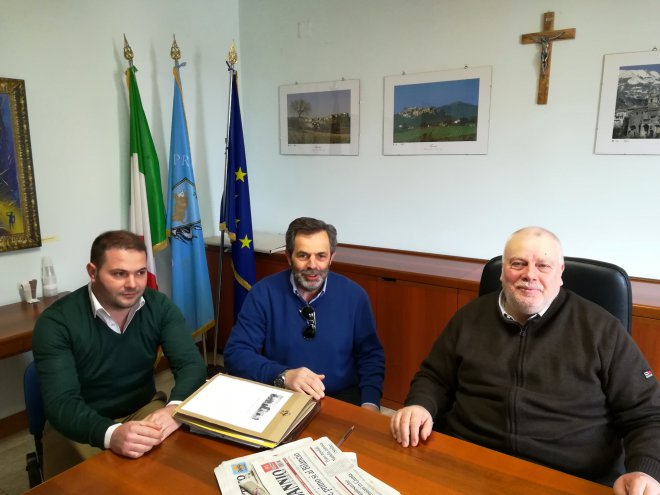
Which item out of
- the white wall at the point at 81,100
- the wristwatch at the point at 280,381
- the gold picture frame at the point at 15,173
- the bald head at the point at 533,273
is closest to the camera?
the bald head at the point at 533,273

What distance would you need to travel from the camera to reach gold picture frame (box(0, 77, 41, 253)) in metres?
2.33

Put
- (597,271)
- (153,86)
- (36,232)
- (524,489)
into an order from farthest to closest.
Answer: (153,86), (36,232), (597,271), (524,489)

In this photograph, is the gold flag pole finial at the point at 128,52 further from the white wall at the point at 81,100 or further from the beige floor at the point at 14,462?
the beige floor at the point at 14,462

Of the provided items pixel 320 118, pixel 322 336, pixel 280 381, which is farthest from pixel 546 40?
pixel 280 381

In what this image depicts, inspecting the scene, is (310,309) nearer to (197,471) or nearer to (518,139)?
(197,471)

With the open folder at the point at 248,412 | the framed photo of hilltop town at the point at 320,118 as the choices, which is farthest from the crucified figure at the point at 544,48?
the open folder at the point at 248,412

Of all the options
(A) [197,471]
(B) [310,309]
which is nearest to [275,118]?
(B) [310,309]

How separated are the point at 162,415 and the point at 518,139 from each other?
2.30 metres

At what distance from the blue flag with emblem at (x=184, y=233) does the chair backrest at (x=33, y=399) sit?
61.4 inches

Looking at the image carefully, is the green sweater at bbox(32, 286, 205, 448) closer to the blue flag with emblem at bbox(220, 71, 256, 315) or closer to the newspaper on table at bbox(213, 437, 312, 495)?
the newspaper on table at bbox(213, 437, 312, 495)

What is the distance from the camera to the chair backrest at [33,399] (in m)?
1.44

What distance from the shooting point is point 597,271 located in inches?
55.4

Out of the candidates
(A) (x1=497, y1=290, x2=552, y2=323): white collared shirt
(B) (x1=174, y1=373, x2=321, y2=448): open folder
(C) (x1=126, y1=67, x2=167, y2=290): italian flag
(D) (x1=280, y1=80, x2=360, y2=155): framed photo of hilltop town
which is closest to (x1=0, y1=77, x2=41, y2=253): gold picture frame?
(C) (x1=126, y1=67, x2=167, y2=290): italian flag

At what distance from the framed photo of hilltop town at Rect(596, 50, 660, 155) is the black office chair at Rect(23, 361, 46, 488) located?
2701 mm
